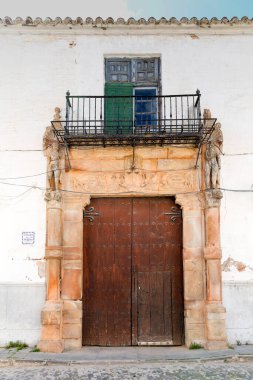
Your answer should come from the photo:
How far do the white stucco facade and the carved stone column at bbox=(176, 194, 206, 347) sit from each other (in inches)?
16.1

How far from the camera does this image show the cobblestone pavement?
621 centimetres

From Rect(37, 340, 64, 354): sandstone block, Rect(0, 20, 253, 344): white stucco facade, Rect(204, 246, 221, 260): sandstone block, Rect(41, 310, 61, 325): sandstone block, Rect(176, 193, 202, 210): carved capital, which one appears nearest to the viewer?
Rect(37, 340, 64, 354): sandstone block

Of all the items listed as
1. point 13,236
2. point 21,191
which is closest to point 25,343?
point 13,236

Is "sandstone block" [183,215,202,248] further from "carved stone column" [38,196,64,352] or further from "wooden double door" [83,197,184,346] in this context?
"carved stone column" [38,196,64,352]

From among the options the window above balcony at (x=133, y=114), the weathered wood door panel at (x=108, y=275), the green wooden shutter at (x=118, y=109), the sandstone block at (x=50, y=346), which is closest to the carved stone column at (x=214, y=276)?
the window above balcony at (x=133, y=114)

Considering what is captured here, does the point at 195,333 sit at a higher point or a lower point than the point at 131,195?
lower

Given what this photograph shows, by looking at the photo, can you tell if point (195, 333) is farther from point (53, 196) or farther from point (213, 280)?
point (53, 196)

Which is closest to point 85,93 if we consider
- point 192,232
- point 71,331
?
point 192,232

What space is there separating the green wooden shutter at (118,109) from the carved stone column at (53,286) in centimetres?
170

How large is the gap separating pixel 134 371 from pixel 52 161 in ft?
12.1

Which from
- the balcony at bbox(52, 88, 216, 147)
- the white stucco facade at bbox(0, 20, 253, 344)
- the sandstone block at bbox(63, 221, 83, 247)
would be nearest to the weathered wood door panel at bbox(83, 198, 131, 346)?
the sandstone block at bbox(63, 221, 83, 247)

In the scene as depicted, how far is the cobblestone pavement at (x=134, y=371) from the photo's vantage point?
6.21 m

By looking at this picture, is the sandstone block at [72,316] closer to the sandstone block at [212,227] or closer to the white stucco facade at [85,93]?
the white stucco facade at [85,93]

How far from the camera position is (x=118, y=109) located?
27.1 ft
